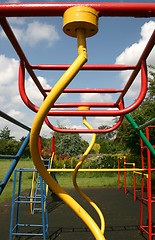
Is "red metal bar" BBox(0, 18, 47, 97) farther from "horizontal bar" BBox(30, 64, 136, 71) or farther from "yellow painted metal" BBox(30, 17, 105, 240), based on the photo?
"yellow painted metal" BBox(30, 17, 105, 240)

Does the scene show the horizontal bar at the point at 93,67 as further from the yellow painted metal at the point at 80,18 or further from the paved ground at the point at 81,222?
the paved ground at the point at 81,222

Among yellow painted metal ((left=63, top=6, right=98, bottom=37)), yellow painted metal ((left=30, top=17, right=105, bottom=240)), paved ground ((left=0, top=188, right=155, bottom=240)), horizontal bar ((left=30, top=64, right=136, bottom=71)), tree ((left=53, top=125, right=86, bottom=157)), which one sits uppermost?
tree ((left=53, top=125, right=86, bottom=157))

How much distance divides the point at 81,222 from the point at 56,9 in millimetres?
5380

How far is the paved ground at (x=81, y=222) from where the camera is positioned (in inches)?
173

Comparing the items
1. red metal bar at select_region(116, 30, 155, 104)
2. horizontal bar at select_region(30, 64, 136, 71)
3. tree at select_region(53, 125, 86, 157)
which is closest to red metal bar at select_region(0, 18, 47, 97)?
horizontal bar at select_region(30, 64, 136, 71)

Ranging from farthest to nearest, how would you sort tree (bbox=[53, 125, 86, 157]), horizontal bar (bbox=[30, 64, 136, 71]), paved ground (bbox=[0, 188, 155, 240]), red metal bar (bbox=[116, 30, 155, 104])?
tree (bbox=[53, 125, 86, 157]), paved ground (bbox=[0, 188, 155, 240]), horizontal bar (bbox=[30, 64, 136, 71]), red metal bar (bbox=[116, 30, 155, 104])

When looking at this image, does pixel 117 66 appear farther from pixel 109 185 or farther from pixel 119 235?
pixel 109 185

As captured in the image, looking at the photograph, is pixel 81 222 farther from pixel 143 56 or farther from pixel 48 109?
pixel 48 109

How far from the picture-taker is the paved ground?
4391mm

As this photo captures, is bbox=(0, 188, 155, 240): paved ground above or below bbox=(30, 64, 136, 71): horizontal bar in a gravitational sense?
below

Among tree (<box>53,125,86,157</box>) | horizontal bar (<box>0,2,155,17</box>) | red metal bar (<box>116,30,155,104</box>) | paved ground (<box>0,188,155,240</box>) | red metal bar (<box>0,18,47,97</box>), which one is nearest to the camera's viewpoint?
horizontal bar (<box>0,2,155,17</box>)

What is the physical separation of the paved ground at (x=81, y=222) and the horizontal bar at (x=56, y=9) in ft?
14.4

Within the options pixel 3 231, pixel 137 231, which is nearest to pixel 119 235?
pixel 137 231

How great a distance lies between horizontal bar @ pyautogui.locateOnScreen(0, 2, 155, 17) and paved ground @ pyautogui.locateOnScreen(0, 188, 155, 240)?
4394 mm
